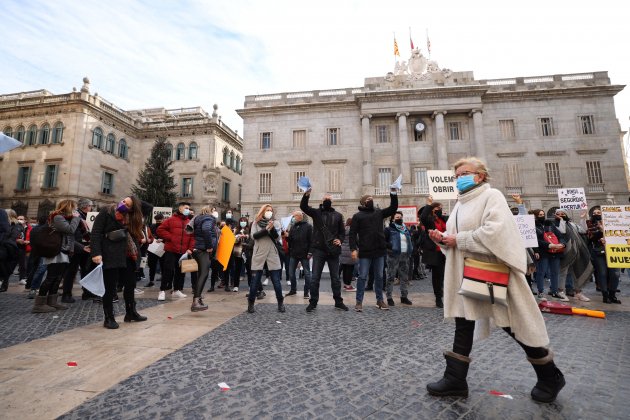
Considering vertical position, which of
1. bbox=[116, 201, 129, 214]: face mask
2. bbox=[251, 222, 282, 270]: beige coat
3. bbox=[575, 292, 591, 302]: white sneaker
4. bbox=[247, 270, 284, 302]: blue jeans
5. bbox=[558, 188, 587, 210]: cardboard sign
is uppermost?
bbox=[558, 188, 587, 210]: cardboard sign

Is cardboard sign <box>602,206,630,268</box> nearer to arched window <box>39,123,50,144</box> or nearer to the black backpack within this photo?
the black backpack

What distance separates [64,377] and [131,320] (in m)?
2.33

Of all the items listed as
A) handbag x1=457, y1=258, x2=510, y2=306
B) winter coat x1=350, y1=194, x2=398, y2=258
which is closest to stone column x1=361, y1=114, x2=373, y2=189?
winter coat x1=350, y1=194, x2=398, y2=258

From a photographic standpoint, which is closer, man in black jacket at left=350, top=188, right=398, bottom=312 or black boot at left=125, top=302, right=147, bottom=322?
black boot at left=125, top=302, right=147, bottom=322

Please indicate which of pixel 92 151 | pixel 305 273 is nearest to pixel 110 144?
pixel 92 151

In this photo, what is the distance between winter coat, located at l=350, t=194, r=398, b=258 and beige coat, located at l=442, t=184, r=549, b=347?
3199 mm

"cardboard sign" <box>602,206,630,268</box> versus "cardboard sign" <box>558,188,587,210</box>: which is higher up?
"cardboard sign" <box>558,188,587,210</box>

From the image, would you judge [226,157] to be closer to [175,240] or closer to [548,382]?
[175,240]

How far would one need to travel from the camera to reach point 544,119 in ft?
84.9

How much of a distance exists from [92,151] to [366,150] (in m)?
25.3

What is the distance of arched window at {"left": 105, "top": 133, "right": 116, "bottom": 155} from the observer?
30.0 metres

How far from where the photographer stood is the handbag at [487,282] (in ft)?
7.52

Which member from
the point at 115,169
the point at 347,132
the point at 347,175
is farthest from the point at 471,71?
the point at 115,169

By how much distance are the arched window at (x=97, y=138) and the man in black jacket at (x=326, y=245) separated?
3128 centimetres
